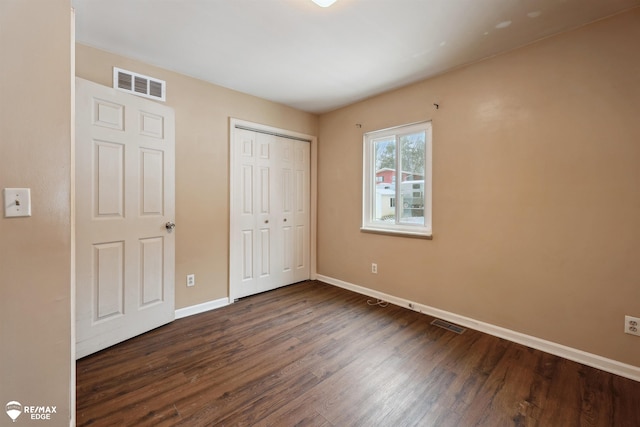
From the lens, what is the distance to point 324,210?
155 inches

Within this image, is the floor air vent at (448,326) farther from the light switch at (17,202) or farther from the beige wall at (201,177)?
the light switch at (17,202)

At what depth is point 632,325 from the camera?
1.80 metres

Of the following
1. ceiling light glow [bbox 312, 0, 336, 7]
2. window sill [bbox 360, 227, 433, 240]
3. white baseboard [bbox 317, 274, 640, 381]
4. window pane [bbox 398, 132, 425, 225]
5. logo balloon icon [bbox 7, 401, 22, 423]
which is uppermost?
ceiling light glow [bbox 312, 0, 336, 7]

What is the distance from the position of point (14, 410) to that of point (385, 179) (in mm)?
3302

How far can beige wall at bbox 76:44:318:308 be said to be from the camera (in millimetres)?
2689

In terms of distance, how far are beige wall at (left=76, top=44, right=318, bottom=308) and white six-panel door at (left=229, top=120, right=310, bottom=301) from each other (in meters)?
0.15

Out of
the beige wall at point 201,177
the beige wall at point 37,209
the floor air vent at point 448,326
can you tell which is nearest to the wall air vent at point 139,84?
the beige wall at point 201,177

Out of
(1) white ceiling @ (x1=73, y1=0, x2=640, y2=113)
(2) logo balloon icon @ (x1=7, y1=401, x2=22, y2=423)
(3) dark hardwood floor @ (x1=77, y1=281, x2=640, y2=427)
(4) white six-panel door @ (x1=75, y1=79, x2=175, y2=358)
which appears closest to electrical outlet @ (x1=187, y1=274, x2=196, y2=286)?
(4) white six-panel door @ (x1=75, y1=79, x2=175, y2=358)

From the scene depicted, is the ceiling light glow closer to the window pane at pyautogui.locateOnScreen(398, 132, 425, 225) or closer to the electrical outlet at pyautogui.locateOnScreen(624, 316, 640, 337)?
the window pane at pyautogui.locateOnScreen(398, 132, 425, 225)

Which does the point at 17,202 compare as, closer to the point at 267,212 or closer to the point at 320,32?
the point at 320,32

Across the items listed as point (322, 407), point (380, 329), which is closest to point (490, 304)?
point (380, 329)

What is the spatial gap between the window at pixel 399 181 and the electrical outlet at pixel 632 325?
58.3 inches

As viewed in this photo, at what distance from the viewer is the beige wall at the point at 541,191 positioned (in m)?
1.83

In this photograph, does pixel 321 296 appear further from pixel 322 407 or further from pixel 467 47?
pixel 467 47
